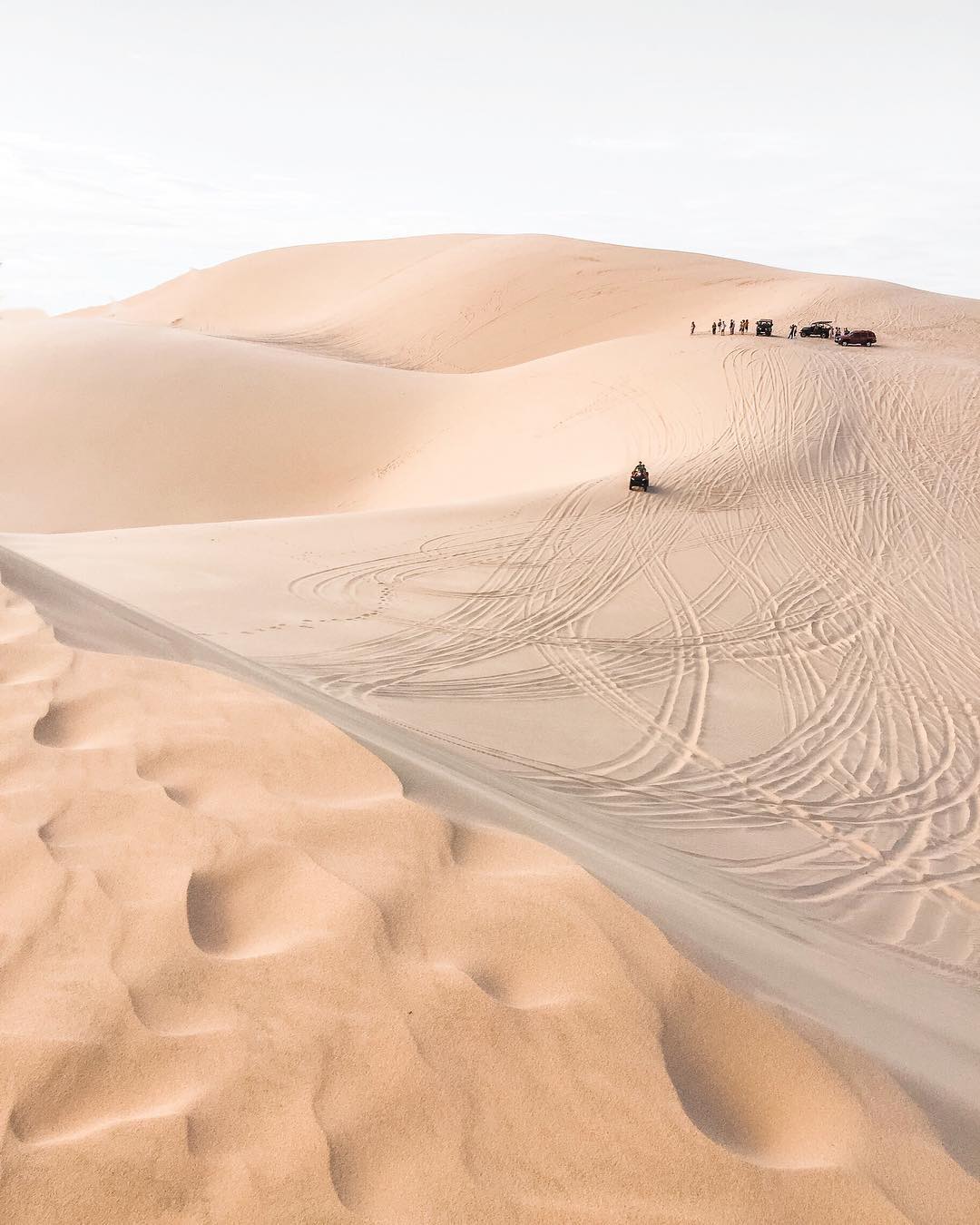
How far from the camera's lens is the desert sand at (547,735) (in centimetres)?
→ 190

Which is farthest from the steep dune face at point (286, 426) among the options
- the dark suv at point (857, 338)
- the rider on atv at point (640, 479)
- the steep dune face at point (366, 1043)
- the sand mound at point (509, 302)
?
the steep dune face at point (366, 1043)

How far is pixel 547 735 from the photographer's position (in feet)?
22.3

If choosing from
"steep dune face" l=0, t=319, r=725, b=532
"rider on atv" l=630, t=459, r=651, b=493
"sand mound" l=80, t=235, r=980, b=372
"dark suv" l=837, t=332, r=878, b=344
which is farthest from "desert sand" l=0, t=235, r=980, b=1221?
"sand mound" l=80, t=235, r=980, b=372

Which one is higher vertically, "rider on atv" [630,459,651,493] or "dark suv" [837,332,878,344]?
"dark suv" [837,332,878,344]

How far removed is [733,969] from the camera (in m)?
→ 2.54

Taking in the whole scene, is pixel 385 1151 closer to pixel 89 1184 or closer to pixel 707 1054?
pixel 89 1184

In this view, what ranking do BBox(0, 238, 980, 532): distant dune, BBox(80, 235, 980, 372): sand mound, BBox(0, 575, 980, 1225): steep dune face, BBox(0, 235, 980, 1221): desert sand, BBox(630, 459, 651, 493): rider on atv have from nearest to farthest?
BBox(0, 575, 980, 1225): steep dune face
BBox(0, 235, 980, 1221): desert sand
BBox(630, 459, 651, 493): rider on atv
BBox(0, 238, 980, 532): distant dune
BBox(80, 235, 980, 372): sand mound

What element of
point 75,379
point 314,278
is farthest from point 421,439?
point 314,278

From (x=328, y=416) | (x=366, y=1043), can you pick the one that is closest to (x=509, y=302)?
(x=328, y=416)

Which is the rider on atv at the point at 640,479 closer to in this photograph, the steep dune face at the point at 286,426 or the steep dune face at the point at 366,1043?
the steep dune face at the point at 286,426

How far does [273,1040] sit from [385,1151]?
323mm

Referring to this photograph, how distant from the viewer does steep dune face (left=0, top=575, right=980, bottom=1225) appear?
1.73 m

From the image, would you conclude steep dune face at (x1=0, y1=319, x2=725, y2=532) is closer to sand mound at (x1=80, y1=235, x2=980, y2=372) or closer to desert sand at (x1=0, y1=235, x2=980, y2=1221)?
desert sand at (x1=0, y1=235, x2=980, y2=1221)

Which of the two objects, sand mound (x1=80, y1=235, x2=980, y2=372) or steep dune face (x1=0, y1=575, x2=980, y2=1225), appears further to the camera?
sand mound (x1=80, y1=235, x2=980, y2=372)
